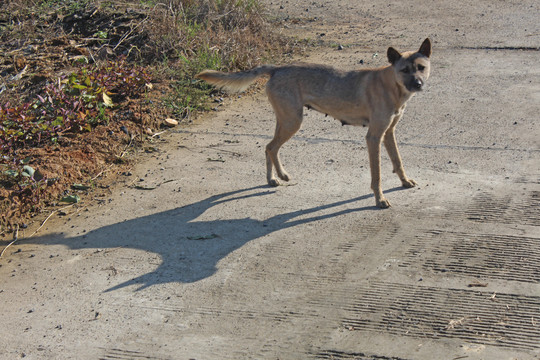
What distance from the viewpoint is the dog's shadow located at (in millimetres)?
5215

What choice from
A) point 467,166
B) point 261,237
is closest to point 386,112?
point 467,166

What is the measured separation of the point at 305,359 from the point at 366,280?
3.48 ft

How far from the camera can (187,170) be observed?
23.2 feet

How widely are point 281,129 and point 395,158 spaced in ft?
4.03

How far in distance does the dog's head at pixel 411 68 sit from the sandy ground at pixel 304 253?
114 cm

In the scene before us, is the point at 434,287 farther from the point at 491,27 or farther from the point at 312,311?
the point at 491,27

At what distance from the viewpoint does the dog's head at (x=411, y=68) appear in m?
5.89

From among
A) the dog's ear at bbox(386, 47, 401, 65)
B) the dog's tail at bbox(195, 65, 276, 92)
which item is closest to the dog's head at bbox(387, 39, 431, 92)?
the dog's ear at bbox(386, 47, 401, 65)

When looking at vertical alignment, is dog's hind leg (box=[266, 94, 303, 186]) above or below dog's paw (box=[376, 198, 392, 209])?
above

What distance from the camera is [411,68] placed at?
19.5 ft

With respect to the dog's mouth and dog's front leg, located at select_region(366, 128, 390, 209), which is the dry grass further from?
the dog's mouth

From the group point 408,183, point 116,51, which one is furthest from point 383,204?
point 116,51

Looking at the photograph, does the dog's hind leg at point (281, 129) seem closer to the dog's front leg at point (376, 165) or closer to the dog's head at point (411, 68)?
the dog's front leg at point (376, 165)

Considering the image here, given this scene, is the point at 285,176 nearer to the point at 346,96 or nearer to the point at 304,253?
the point at 346,96
